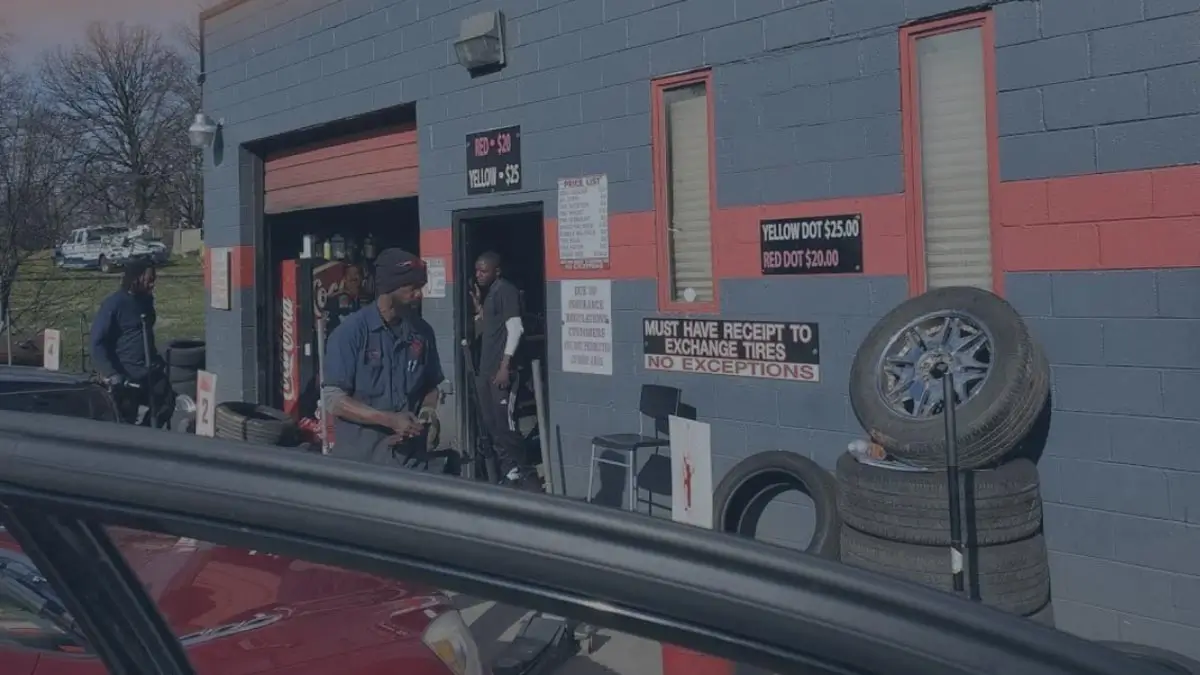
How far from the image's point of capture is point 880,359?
251 inches

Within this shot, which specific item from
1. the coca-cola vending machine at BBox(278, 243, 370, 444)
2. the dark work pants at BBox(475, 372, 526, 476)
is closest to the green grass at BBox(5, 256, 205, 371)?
the coca-cola vending machine at BBox(278, 243, 370, 444)

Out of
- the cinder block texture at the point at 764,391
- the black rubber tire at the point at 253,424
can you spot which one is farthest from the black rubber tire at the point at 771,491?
the black rubber tire at the point at 253,424

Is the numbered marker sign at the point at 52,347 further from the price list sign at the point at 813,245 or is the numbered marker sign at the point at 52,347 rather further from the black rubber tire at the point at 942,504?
the black rubber tire at the point at 942,504

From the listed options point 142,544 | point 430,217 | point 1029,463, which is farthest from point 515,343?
point 142,544

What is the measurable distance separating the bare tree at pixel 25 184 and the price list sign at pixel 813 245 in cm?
1226

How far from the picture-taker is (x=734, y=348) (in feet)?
25.7

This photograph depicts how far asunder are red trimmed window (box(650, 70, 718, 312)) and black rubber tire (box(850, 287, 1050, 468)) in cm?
221

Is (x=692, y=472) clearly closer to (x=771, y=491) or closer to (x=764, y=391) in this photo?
(x=771, y=491)

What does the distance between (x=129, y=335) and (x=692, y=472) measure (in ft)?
21.1

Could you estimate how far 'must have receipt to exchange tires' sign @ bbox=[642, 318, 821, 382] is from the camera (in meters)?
7.41

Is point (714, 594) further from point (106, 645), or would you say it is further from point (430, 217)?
point (430, 217)

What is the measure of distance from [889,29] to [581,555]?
6.14 metres

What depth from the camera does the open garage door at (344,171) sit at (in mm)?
11023

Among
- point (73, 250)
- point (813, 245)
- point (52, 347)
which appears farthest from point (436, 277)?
point (73, 250)
